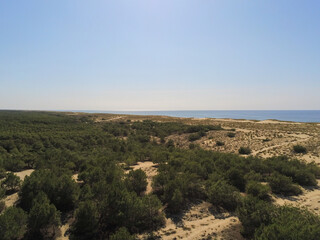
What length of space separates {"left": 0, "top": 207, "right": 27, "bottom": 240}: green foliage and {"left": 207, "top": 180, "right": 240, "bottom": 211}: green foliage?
852 centimetres

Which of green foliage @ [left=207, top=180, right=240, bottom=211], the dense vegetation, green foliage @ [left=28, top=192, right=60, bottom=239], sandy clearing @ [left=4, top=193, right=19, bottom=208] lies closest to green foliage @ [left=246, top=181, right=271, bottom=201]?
the dense vegetation

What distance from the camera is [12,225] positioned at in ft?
19.5

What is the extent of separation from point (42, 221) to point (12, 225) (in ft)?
2.97

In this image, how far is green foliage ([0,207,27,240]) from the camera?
5.73 meters

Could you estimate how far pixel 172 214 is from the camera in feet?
27.5

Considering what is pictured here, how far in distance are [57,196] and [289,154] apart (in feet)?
75.5

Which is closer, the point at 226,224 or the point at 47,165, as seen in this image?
the point at 226,224

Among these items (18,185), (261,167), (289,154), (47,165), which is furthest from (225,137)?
(18,185)

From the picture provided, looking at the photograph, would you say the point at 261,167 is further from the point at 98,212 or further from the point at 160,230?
the point at 98,212

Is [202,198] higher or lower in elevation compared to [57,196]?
lower

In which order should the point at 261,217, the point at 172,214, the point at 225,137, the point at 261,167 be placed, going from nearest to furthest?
the point at 261,217, the point at 172,214, the point at 261,167, the point at 225,137

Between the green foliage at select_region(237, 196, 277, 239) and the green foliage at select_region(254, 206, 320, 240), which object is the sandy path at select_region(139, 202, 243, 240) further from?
the green foliage at select_region(254, 206, 320, 240)

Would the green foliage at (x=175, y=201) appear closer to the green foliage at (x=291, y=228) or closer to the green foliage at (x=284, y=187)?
the green foliage at (x=291, y=228)

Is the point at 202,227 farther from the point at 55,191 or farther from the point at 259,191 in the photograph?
the point at 55,191
